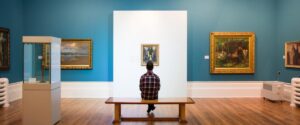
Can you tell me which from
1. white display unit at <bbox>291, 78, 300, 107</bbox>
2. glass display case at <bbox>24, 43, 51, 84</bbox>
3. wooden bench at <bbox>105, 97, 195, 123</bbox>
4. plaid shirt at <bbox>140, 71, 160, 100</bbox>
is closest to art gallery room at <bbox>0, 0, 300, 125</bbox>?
white display unit at <bbox>291, 78, 300, 107</bbox>

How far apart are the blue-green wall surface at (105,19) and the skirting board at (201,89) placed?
343 millimetres

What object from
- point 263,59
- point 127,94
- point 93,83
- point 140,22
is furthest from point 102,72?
point 263,59

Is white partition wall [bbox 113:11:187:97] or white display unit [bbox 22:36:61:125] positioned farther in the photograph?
white partition wall [bbox 113:11:187:97]

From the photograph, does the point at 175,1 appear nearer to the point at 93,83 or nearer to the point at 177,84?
the point at 177,84

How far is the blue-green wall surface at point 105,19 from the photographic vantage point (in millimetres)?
15047

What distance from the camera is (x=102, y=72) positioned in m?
15.1

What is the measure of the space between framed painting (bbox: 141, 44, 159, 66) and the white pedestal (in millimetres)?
6340

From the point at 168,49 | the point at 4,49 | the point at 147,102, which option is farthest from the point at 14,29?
the point at 147,102

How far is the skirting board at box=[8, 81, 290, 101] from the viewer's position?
15.0m

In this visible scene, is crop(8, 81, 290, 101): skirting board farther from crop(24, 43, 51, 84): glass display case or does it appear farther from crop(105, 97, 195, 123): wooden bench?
crop(24, 43, 51, 84): glass display case

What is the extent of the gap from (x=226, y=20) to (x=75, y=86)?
7.91 metres

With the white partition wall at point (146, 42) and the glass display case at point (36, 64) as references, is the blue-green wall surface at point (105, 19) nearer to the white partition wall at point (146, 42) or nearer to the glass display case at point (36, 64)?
the white partition wall at point (146, 42)

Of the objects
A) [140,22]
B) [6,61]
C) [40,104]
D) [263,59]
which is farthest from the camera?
[263,59]

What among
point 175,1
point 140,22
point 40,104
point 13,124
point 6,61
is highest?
point 175,1
